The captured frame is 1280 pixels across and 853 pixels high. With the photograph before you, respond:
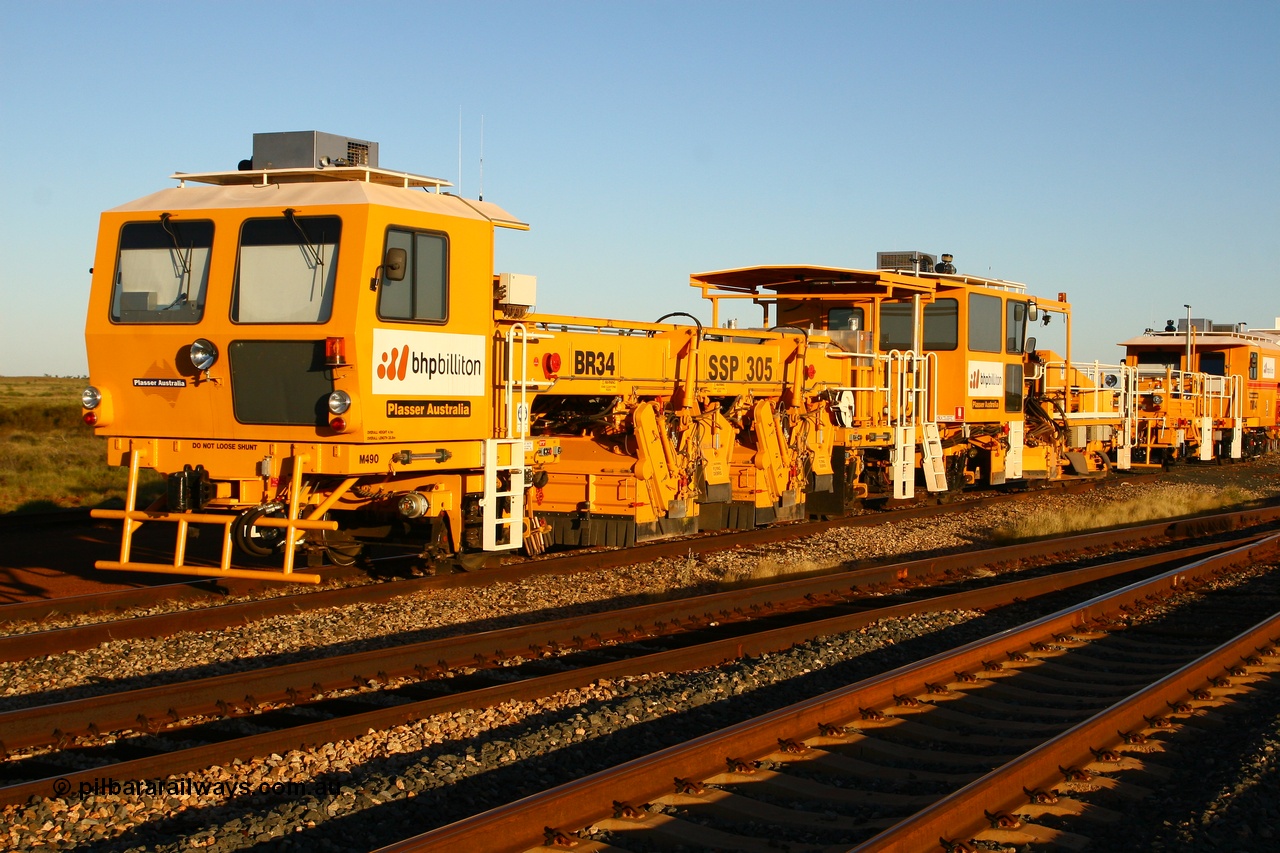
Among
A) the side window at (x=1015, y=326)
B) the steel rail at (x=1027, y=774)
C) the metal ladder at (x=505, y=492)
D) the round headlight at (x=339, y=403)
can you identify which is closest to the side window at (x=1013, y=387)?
the side window at (x=1015, y=326)

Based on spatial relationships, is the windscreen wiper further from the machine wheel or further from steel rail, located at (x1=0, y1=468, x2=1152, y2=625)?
steel rail, located at (x1=0, y1=468, x2=1152, y2=625)

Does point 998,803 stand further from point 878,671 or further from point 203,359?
point 203,359

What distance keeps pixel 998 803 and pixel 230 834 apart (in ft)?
9.71

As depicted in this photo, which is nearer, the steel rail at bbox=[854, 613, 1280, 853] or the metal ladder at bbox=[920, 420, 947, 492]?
the steel rail at bbox=[854, 613, 1280, 853]

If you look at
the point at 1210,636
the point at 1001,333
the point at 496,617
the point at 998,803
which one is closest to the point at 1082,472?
the point at 1001,333

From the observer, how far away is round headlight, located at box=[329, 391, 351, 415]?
932 centimetres

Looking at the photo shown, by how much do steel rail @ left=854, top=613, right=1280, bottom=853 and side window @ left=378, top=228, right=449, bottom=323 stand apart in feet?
19.7

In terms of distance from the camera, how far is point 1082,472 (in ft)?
78.5

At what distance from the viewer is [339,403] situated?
933cm

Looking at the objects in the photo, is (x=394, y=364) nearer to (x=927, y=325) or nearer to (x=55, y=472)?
(x=927, y=325)

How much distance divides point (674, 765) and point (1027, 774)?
1.48 meters

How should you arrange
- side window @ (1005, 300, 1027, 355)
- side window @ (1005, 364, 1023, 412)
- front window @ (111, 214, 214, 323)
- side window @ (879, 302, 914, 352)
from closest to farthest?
front window @ (111, 214, 214, 323) < side window @ (879, 302, 914, 352) < side window @ (1005, 300, 1027, 355) < side window @ (1005, 364, 1023, 412)

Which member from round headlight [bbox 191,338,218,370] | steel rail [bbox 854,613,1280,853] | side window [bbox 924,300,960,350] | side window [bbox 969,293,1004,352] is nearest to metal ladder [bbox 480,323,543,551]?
round headlight [bbox 191,338,218,370]

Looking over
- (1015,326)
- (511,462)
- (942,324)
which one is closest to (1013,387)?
(1015,326)
